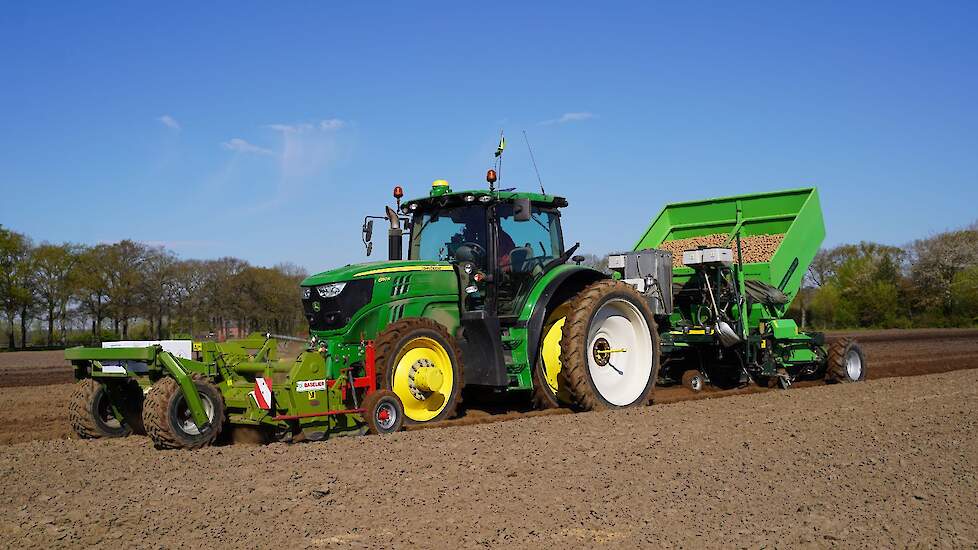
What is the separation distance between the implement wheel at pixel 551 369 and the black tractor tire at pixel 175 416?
11.2 ft

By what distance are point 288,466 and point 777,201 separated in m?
8.88

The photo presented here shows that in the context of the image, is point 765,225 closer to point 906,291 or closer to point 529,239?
point 529,239

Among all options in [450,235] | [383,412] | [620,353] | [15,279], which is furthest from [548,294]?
[15,279]

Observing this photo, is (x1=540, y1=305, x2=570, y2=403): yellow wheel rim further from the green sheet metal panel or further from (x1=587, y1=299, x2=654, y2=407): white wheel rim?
the green sheet metal panel

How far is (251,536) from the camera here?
450cm

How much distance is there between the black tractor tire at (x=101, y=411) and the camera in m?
7.85

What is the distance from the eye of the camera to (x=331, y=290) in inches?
311

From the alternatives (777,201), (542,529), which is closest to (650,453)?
(542,529)

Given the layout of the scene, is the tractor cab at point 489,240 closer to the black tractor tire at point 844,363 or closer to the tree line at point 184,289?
the black tractor tire at point 844,363

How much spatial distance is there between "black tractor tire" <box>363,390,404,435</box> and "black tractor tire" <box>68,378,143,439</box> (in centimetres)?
246

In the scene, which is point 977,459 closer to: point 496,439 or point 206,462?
point 496,439

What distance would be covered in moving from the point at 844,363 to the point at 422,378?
7464 millimetres

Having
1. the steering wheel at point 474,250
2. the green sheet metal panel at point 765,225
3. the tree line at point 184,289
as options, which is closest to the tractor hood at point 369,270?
the steering wheel at point 474,250

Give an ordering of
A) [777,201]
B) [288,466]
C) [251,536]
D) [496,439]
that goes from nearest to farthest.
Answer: [251,536], [288,466], [496,439], [777,201]
